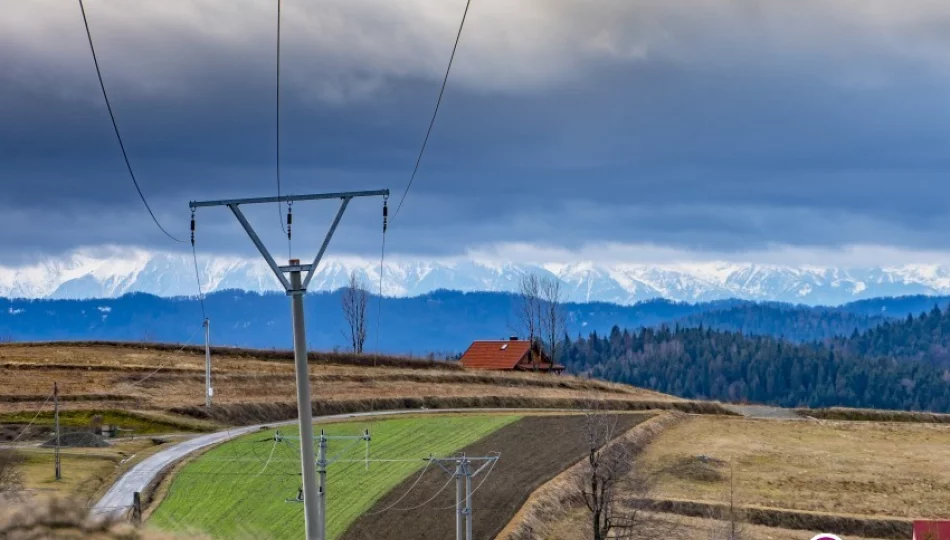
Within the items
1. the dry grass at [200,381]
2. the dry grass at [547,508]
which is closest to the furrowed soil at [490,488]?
the dry grass at [547,508]

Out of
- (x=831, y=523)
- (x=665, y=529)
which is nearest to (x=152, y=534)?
(x=665, y=529)

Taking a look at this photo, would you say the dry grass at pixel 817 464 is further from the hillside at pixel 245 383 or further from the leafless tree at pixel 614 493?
the hillside at pixel 245 383

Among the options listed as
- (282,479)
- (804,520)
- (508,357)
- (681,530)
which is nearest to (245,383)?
(282,479)

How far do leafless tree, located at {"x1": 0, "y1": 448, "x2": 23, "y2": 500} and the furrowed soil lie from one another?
53.8 feet

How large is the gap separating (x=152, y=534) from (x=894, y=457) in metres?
71.6

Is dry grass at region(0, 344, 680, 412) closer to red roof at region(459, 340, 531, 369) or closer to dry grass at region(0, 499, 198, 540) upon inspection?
red roof at region(459, 340, 531, 369)

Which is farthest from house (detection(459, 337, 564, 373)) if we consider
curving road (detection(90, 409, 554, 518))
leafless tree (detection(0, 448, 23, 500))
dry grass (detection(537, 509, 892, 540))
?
leafless tree (detection(0, 448, 23, 500))

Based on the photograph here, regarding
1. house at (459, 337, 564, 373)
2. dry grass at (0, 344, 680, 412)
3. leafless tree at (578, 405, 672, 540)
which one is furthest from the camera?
house at (459, 337, 564, 373)

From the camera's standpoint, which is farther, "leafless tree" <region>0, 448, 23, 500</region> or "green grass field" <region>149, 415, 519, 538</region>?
"green grass field" <region>149, 415, 519, 538</region>

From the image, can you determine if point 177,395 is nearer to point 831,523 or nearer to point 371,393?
point 371,393

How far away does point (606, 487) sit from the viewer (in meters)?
63.1

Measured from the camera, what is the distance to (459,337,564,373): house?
160 m

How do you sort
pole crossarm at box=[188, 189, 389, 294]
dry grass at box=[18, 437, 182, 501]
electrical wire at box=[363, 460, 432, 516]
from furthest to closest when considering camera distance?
dry grass at box=[18, 437, 182, 501] < electrical wire at box=[363, 460, 432, 516] < pole crossarm at box=[188, 189, 389, 294]

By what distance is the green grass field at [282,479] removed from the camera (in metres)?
61.5
